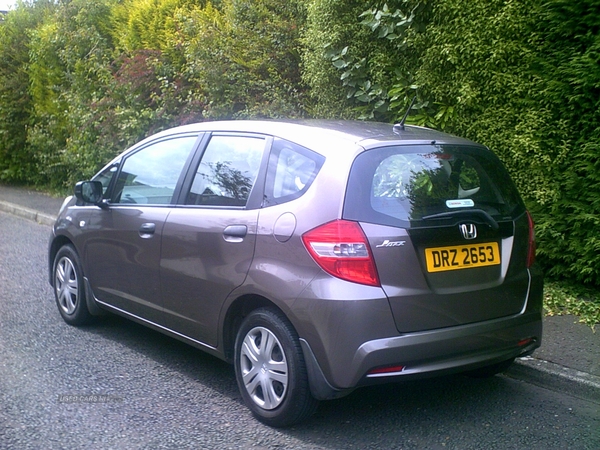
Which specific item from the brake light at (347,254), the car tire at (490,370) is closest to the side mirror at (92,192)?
the brake light at (347,254)

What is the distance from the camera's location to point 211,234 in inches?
179

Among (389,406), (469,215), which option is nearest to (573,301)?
(389,406)

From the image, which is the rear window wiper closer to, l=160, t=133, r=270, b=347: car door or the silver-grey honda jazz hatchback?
the silver-grey honda jazz hatchback

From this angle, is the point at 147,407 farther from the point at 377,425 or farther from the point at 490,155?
the point at 490,155

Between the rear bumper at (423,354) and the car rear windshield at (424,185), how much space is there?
2.05 feet

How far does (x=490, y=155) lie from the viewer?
461 cm

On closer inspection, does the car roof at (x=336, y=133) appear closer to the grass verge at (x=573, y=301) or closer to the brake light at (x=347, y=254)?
the brake light at (x=347, y=254)

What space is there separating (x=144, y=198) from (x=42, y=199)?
35.6ft

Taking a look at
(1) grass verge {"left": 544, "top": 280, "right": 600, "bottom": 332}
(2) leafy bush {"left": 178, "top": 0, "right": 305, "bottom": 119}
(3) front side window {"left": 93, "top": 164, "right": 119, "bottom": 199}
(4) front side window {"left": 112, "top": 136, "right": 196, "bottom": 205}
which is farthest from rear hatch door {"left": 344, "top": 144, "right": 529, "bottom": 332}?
(2) leafy bush {"left": 178, "top": 0, "right": 305, "bottom": 119}

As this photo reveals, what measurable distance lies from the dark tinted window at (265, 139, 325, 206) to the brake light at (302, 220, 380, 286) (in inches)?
15.5

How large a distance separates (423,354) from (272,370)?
869 millimetres

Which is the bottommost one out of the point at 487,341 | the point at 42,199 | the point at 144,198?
the point at 42,199

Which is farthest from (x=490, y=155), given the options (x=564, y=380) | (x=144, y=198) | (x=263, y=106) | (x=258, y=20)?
(x=258, y=20)

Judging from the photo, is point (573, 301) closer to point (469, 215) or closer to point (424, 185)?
point (469, 215)
